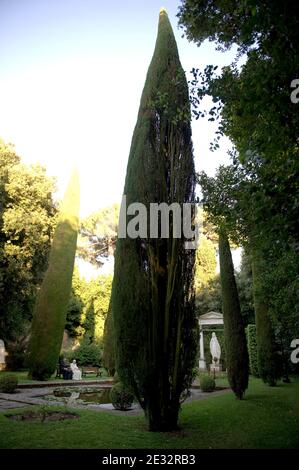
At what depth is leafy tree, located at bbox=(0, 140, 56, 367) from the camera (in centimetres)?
1983

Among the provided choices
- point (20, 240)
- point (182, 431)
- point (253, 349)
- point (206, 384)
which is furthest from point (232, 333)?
point (20, 240)

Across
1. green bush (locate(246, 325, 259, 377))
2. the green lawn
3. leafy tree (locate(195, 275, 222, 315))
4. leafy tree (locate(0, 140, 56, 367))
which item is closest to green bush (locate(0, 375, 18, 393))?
the green lawn

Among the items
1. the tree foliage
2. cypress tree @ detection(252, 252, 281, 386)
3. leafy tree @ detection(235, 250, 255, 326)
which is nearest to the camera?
cypress tree @ detection(252, 252, 281, 386)

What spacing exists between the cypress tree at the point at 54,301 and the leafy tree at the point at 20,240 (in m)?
1.93

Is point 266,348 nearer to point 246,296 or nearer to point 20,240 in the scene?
point 246,296

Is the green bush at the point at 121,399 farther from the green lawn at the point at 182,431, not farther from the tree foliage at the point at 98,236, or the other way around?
the tree foliage at the point at 98,236

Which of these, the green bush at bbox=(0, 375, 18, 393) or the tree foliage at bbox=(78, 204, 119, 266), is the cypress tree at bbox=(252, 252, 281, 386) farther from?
the tree foliage at bbox=(78, 204, 119, 266)

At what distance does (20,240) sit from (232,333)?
1471cm

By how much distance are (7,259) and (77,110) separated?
483 inches

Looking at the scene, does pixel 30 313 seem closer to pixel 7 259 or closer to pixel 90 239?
pixel 7 259

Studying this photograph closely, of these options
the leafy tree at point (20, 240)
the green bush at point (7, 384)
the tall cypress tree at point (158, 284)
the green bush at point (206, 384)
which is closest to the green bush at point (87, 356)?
the leafy tree at point (20, 240)

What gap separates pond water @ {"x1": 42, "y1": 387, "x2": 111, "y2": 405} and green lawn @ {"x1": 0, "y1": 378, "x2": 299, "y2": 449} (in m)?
2.69

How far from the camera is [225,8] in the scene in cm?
606

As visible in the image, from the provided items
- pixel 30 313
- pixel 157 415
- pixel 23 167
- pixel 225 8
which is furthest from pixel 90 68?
pixel 30 313
